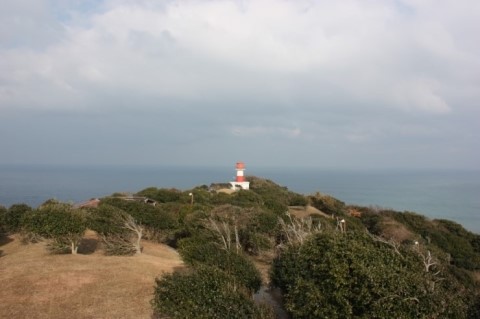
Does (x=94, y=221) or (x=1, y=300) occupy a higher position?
(x=94, y=221)

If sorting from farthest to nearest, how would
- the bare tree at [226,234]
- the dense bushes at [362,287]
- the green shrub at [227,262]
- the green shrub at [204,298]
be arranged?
the bare tree at [226,234] → the green shrub at [227,262] → the green shrub at [204,298] → the dense bushes at [362,287]

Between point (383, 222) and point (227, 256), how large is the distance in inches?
1201

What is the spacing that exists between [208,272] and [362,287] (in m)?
4.29

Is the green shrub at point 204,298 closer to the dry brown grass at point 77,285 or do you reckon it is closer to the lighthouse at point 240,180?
the dry brown grass at point 77,285

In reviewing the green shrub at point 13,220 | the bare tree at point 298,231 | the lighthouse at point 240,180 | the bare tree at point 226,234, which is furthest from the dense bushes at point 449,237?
the green shrub at point 13,220

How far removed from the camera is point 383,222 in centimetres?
4116

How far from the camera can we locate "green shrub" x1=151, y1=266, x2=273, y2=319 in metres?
9.96

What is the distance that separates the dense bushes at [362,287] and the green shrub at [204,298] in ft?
4.14

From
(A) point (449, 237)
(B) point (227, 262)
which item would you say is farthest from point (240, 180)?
(B) point (227, 262)

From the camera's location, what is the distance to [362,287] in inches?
369

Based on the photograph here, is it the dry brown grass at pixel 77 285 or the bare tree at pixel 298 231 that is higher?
the bare tree at pixel 298 231

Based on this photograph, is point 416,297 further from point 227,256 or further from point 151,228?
point 151,228

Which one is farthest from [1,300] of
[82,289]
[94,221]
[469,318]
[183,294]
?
[469,318]

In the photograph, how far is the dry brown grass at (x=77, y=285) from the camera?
13.1 meters
